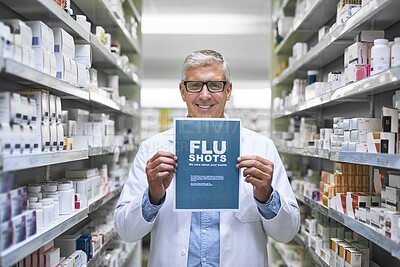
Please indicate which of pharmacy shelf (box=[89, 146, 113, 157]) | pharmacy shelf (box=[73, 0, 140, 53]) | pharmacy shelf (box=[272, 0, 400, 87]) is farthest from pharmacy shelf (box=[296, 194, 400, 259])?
pharmacy shelf (box=[73, 0, 140, 53])

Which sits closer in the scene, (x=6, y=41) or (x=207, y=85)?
(x=6, y=41)

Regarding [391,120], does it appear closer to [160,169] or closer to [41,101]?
[160,169]

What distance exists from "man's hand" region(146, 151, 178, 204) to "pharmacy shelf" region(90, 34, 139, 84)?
1.25 meters

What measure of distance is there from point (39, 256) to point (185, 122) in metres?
1.00

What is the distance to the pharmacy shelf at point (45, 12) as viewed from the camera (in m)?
2.02

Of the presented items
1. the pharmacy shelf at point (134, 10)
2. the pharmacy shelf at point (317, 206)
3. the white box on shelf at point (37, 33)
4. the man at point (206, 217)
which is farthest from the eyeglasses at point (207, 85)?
the pharmacy shelf at point (134, 10)

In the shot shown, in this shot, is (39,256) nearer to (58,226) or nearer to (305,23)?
(58,226)

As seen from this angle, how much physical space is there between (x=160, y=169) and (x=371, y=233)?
1.07 m

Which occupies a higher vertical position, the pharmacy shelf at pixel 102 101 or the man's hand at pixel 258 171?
the pharmacy shelf at pixel 102 101

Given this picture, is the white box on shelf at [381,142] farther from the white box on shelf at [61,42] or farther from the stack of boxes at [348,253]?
the white box on shelf at [61,42]

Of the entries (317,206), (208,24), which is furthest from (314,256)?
(208,24)

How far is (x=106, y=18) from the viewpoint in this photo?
3.69m

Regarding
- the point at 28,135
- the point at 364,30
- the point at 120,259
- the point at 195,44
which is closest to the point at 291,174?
the point at 120,259

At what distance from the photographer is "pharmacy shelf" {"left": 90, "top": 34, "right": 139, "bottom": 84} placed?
10.1 ft
